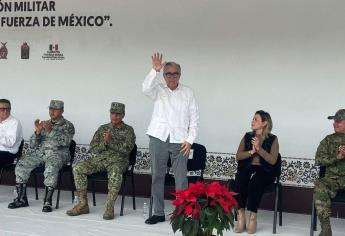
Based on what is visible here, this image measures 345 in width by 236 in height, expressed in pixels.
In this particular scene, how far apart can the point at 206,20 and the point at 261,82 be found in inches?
35.1

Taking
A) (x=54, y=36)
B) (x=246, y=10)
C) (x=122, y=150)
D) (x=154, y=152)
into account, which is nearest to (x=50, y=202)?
(x=122, y=150)

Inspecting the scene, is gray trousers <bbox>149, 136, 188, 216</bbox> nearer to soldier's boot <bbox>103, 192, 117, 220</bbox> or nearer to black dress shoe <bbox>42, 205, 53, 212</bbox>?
soldier's boot <bbox>103, 192, 117, 220</bbox>

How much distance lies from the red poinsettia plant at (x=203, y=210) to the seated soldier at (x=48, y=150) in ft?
10.5

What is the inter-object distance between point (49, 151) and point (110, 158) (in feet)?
2.40

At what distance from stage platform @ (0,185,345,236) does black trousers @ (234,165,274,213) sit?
0.92 ft

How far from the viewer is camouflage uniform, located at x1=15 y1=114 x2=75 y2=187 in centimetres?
686

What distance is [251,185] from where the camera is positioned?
231 inches

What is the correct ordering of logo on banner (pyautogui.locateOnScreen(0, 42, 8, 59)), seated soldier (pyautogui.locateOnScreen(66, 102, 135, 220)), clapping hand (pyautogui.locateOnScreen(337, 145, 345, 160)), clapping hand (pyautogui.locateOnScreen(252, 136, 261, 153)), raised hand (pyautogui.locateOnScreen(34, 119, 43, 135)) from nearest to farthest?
clapping hand (pyautogui.locateOnScreen(337, 145, 345, 160)) < clapping hand (pyautogui.locateOnScreen(252, 136, 261, 153)) < seated soldier (pyautogui.locateOnScreen(66, 102, 135, 220)) < raised hand (pyautogui.locateOnScreen(34, 119, 43, 135)) < logo on banner (pyautogui.locateOnScreen(0, 42, 8, 59))

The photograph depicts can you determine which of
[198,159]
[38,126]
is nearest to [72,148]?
[38,126]

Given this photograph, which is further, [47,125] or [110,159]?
[47,125]

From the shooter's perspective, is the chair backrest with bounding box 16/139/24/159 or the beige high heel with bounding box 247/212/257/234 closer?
the beige high heel with bounding box 247/212/257/234

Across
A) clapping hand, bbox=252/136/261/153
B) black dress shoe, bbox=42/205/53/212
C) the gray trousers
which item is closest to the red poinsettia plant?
clapping hand, bbox=252/136/261/153

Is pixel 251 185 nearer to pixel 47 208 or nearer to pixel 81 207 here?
pixel 81 207

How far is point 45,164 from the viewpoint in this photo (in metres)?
6.88
